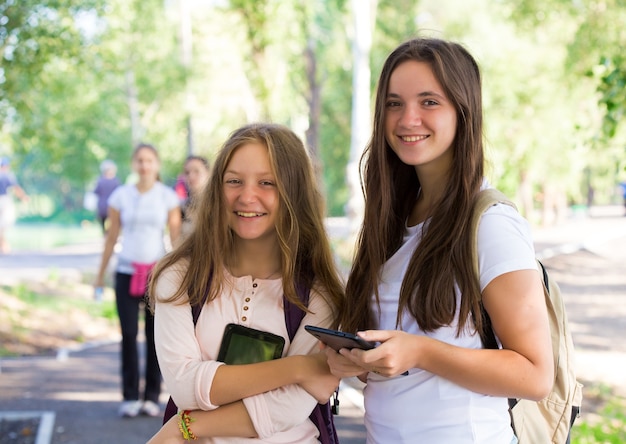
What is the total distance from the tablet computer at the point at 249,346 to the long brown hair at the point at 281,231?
5.5 inches

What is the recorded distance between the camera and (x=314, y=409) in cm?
239

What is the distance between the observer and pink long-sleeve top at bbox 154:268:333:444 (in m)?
2.24

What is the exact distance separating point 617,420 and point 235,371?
5066 mm

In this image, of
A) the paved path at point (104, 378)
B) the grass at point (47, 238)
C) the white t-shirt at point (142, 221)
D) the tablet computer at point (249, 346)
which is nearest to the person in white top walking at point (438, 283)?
the tablet computer at point (249, 346)

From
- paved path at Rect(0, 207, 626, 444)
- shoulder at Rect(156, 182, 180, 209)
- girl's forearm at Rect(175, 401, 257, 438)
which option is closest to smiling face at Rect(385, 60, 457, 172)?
girl's forearm at Rect(175, 401, 257, 438)

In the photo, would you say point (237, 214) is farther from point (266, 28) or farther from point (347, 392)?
point (266, 28)

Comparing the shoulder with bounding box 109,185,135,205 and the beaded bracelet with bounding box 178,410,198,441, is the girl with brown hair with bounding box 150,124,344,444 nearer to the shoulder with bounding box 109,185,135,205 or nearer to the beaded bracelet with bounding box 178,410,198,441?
the beaded bracelet with bounding box 178,410,198,441

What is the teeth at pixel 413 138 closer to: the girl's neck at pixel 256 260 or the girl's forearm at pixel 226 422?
the girl's neck at pixel 256 260

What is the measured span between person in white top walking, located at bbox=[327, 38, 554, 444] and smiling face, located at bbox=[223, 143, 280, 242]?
339 mm

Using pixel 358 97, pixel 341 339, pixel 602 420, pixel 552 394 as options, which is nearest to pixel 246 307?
pixel 341 339

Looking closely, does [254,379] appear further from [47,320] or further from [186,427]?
[47,320]

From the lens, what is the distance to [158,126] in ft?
134

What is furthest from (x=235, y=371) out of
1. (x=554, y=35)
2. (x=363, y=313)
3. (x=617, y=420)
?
(x=554, y=35)

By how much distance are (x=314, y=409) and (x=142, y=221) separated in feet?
13.6
